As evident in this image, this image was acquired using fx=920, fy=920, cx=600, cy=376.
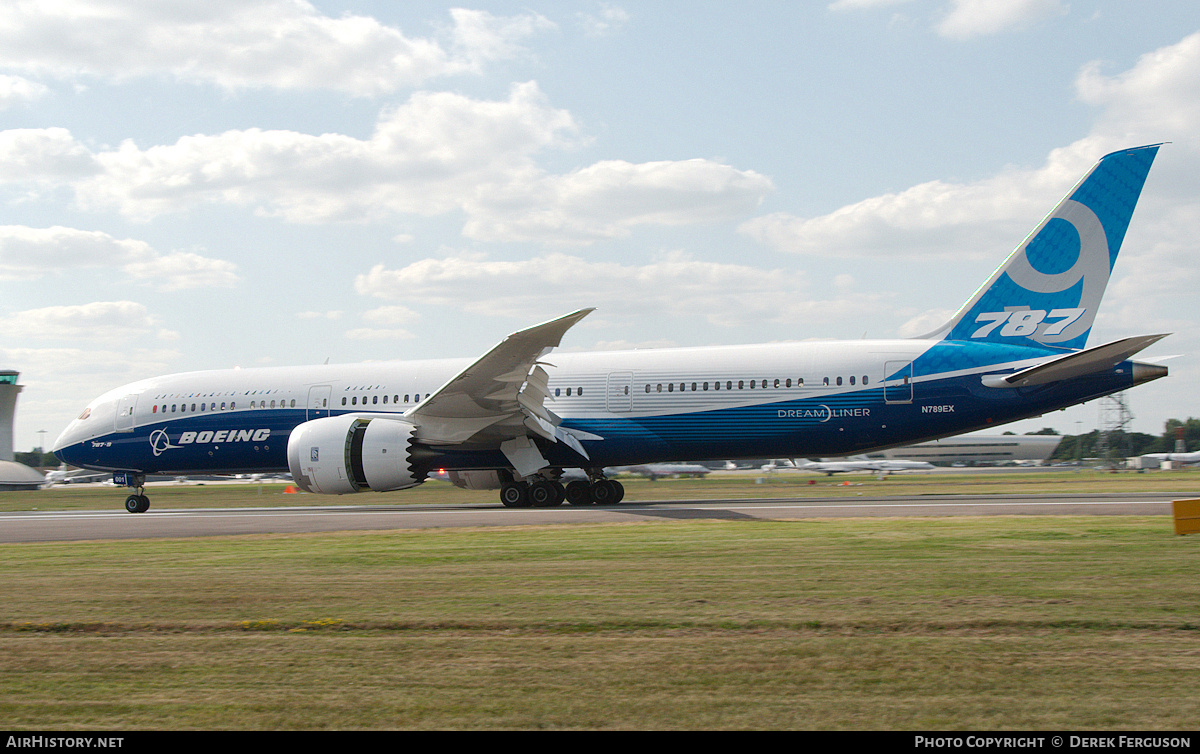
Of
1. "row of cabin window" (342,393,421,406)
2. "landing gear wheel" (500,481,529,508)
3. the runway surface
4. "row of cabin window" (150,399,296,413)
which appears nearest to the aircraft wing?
"landing gear wheel" (500,481,529,508)

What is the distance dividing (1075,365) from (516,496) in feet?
41.4

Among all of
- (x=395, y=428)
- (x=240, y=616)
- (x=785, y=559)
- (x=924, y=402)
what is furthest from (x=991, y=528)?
(x=395, y=428)

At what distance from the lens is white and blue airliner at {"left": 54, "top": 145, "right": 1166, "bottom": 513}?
1992 centimetres

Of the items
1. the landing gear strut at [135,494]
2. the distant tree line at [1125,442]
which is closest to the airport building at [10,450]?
the landing gear strut at [135,494]

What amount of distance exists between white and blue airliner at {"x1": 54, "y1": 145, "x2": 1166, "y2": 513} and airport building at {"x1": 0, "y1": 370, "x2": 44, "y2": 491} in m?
60.3

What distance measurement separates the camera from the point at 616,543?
11.7 metres

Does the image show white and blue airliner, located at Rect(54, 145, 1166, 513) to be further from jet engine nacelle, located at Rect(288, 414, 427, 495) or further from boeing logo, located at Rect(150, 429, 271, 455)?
boeing logo, located at Rect(150, 429, 271, 455)

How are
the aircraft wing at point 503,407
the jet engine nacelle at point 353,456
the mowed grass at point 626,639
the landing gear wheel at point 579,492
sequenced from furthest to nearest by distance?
the landing gear wheel at point 579,492, the jet engine nacelle at point 353,456, the aircraft wing at point 503,407, the mowed grass at point 626,639

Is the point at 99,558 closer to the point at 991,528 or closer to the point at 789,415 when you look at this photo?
the point at 991,528

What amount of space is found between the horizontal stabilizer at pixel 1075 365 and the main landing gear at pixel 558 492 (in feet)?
29.7

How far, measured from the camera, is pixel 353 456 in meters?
20.4

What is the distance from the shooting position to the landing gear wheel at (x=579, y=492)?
22.7m

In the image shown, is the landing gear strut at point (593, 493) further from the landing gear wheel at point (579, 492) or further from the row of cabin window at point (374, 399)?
the row of cabin window at point (374, 399)
